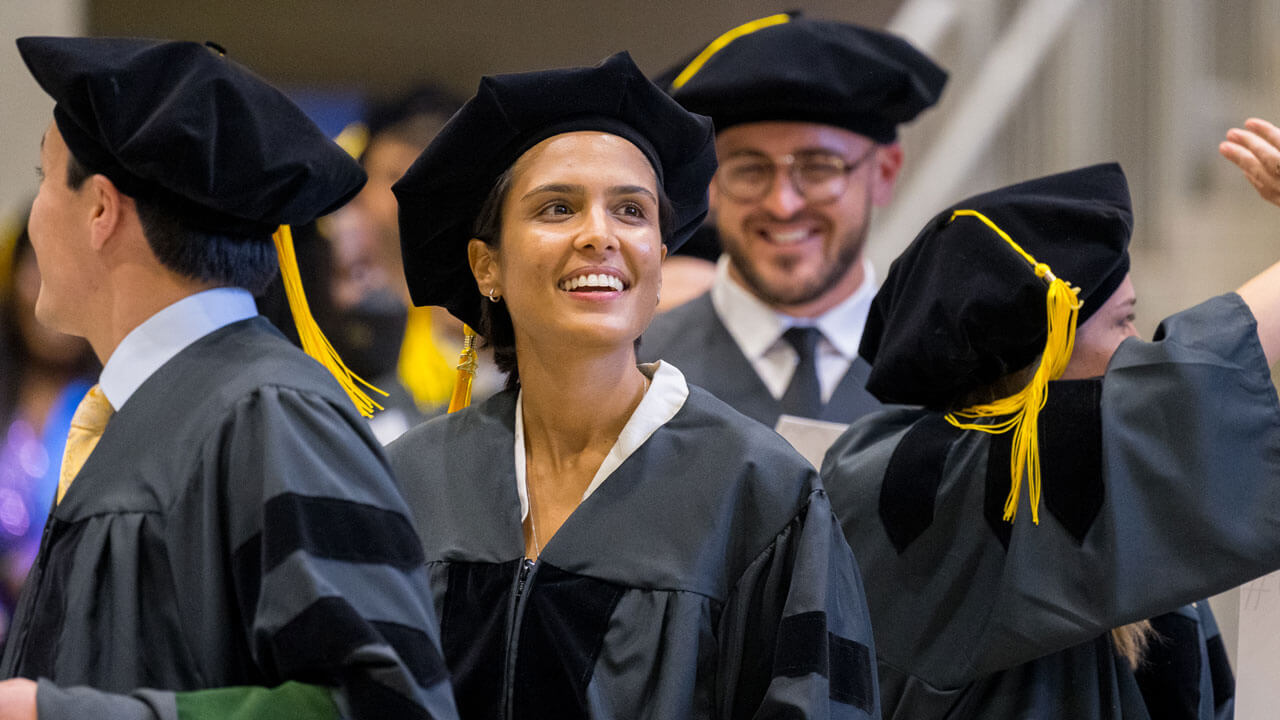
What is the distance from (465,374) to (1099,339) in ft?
3.60

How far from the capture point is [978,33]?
5.77 meters

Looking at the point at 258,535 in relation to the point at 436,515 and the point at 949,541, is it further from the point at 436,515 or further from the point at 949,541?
the point at 949,541

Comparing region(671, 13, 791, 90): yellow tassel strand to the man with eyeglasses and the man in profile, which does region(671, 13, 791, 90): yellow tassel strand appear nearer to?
the man with eyeglasses

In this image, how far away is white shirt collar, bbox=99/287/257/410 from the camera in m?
1.94

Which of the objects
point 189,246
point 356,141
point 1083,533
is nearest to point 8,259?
point 356,141

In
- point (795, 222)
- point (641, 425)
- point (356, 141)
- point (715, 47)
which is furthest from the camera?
point (356, 141)

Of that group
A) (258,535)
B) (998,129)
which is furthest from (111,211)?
(998,129)

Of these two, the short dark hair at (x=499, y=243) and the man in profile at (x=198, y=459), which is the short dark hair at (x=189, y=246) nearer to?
the man in profile at (x=198, y=459)

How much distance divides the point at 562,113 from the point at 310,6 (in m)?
5.91

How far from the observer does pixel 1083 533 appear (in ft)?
Result: 7.67

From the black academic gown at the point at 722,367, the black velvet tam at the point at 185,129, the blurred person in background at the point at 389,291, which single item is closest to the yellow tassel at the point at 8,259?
the blurred person in background at the point at 389,291

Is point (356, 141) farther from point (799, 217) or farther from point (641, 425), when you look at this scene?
point (641, 425)

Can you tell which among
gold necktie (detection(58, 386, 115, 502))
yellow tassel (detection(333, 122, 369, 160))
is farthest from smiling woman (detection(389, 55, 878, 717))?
yellow tassel (detection(333, 122, 369, 160))

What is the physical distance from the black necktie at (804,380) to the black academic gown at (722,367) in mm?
26
